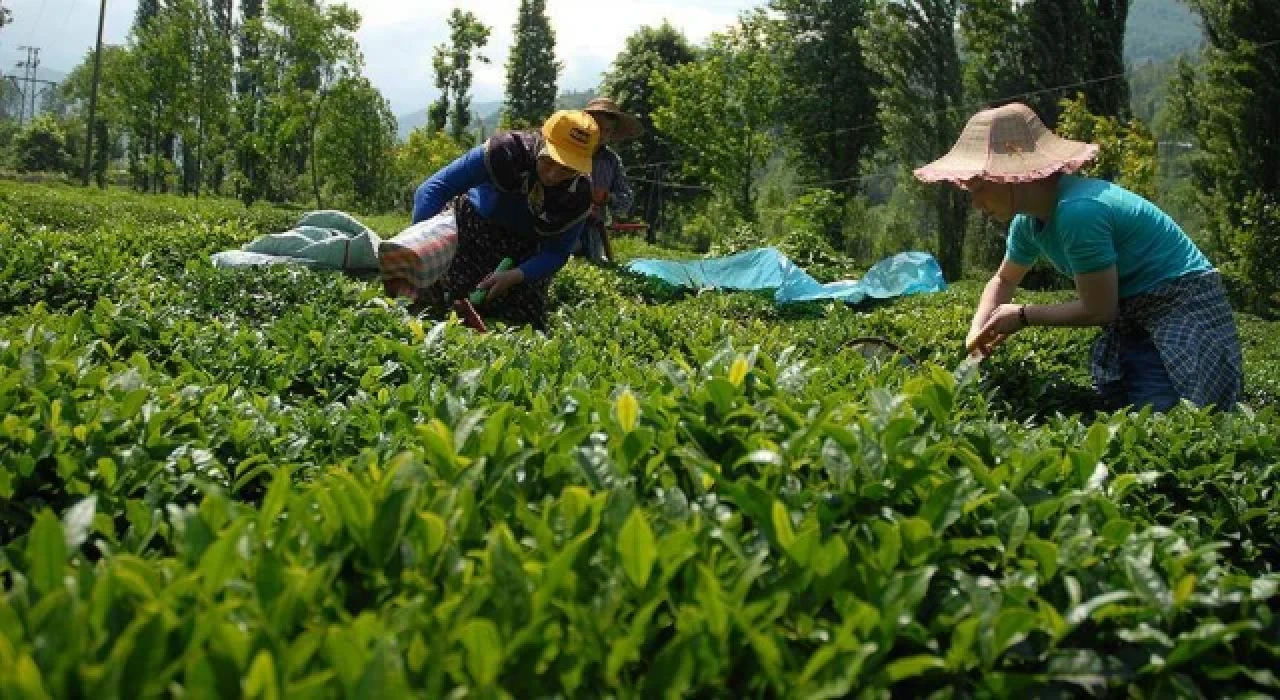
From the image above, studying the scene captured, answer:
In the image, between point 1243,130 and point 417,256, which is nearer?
point 417,256

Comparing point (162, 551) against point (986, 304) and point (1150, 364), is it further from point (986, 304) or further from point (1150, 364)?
point (1150, 364)

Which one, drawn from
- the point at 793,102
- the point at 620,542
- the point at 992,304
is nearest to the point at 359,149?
the point at 793,102

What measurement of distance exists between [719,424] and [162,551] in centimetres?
103

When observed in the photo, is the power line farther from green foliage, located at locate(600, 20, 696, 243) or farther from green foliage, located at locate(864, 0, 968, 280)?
green foliage, located at locate(600, 20, 696, 243)

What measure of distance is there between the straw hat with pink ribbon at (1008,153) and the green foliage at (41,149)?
64.8 m

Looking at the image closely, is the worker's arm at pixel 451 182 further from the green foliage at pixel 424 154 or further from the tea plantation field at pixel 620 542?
the green foliage at pixel 424 154

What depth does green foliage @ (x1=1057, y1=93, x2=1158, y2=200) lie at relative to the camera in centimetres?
1678

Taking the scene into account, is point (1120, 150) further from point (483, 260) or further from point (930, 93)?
point (483, 260)

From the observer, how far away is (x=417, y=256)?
469 centimetres

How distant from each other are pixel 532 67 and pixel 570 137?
141ft

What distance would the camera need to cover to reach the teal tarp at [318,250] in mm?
5301

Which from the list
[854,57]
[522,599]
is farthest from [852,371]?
[854,57]

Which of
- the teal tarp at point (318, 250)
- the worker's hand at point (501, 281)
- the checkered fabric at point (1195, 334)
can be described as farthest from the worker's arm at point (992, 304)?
the teal tarp at point (318, 250)

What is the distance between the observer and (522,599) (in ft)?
Answer: 4.16
